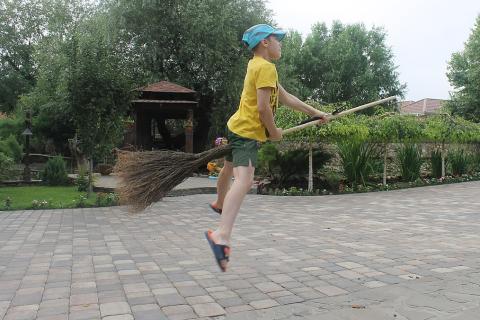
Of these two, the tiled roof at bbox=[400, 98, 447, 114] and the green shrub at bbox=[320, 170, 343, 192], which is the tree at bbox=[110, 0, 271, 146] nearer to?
the green shrub at bbox=[320, 170, 343, 192]

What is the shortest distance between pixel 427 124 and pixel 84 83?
383 inches

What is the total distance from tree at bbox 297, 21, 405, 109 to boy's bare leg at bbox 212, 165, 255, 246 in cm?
3076

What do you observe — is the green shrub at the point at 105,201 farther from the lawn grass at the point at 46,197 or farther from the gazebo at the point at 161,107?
the gazebo at the point at 161,107

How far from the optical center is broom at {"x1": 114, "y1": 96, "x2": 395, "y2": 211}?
4.14 m

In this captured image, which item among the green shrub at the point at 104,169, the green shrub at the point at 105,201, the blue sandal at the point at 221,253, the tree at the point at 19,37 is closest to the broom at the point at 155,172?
the blue sandal at the point at 221,253

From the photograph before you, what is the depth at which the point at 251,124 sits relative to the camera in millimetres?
3574

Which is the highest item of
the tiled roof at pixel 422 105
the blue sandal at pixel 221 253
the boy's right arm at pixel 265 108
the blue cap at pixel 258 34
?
the tiled roof at pixel 422 105

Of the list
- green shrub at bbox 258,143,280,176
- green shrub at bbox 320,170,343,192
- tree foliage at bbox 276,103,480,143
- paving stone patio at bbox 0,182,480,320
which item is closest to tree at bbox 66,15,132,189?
paving stone patio at bbox 0,182,480,320

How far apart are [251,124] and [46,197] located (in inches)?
394

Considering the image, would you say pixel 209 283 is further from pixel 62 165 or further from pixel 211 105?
pixel 211 105

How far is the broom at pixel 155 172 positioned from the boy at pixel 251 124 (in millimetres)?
533

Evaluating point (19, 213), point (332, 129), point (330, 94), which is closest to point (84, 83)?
point (19, 213)

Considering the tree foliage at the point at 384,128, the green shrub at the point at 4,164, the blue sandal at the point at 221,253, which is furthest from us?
the green shrub at the point at 4,164

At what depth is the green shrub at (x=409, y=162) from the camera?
14.3 metres
